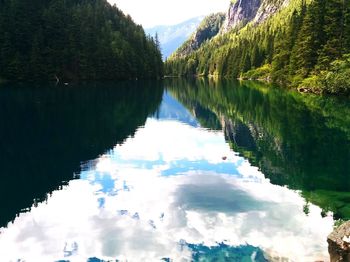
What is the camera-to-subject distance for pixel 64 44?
14538 cm

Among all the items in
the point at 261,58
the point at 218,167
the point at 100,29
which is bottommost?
the point at 218,167

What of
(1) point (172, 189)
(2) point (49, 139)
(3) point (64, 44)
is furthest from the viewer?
(3) point (64, 44)

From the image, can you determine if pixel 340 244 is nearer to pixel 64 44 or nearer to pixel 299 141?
pixel 299 141

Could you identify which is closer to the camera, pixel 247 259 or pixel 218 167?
pixel 247 259

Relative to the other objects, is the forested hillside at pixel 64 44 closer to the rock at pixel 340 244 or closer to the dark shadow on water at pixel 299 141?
the dark shadow on water at pixel 299 141

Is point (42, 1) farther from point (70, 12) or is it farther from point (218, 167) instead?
point (218, 167)

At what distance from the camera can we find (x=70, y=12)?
156375 millimetres

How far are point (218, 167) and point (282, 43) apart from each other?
91.1 metres

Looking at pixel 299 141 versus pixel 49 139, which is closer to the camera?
pixel 299 141

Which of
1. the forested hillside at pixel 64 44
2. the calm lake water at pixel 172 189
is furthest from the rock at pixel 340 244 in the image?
the forested hillside at pixel 64 44

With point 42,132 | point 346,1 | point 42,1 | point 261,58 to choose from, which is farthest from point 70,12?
point 42,132

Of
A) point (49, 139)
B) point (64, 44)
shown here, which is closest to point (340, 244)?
point (49, 139)

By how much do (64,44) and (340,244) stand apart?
143 metres

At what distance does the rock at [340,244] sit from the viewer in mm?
13055
